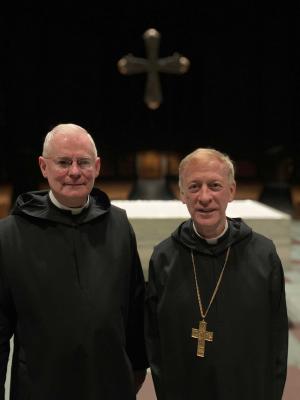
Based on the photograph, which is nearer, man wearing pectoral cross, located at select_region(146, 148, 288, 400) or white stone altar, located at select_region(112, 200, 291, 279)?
man wearing pectoral cross, located at select_region(146, 148, 288, 400)

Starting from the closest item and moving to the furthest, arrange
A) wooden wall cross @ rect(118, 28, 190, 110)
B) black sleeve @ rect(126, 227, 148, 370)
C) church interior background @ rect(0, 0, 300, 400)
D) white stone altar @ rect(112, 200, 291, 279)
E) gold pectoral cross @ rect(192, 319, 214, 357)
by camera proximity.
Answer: gold pectoral cross @ rect(192, 319, 214, 357) < black sleeve @ rect(126, 227, 148, 370) < white stone altar @ rect(112, 200, 291, 279) < wooden wall cross @ rect(118, 28, 190, 110) < church interior background @ rect(0, 0, 300, 400)

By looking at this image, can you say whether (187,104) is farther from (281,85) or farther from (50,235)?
(50,235)

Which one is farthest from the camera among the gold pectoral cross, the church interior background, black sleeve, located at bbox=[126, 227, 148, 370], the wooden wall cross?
the church interior background

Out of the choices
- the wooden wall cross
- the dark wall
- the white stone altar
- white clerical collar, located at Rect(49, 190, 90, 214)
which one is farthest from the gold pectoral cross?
the dark wall

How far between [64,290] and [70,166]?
1.34 feet

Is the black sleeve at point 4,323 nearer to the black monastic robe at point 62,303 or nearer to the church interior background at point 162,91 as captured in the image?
the black monastic robe at point 62,303

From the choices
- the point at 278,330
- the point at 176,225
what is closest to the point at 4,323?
the point at 278,330

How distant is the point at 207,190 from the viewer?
1609mm

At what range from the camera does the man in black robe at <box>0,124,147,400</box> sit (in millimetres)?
1604

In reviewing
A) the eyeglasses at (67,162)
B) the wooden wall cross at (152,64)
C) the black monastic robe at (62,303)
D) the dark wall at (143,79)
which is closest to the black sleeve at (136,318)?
the black monastic robe at (62,303)

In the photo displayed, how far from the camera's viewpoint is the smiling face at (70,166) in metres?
1.62

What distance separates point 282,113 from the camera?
10359 millimetres

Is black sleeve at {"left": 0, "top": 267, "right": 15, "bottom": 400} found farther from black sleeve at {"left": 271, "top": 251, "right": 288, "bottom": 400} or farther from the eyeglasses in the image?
black sleeve at {"left": 271, "top": 251, "right": 288, "bottom": 400}

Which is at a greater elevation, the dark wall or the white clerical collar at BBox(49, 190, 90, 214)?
the dark wall
